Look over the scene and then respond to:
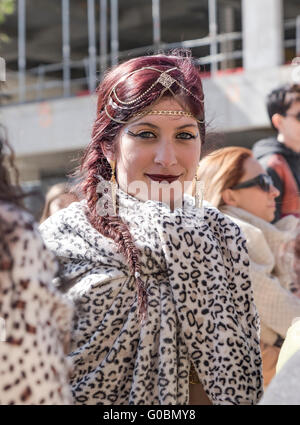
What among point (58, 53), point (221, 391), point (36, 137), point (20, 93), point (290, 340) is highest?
point (58, 53)

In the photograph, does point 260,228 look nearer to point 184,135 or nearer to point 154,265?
point 184,135

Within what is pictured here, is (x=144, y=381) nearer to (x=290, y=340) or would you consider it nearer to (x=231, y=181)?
(x=290, y=340)

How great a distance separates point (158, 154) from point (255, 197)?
5.58 feet

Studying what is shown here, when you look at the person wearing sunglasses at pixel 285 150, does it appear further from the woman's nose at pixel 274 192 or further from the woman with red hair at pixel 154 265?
the woman with red hair at pixel 154 265

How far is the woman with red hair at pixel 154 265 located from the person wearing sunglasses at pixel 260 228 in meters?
1.15

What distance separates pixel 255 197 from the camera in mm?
4125

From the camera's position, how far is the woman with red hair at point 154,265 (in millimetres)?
2348

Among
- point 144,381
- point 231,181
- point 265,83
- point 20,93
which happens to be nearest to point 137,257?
point 144,381

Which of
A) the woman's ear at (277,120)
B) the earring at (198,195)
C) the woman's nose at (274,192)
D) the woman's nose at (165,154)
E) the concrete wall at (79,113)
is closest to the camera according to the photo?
the woman's nose at (165,154)

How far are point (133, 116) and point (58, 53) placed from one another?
71.9 feet

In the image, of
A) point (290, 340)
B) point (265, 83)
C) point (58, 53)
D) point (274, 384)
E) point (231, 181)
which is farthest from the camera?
point (58, 53)

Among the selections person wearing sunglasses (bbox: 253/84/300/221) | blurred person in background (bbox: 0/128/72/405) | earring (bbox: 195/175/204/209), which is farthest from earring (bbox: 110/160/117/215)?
person wearing sunglasses (bbox: 253/84/300/221)

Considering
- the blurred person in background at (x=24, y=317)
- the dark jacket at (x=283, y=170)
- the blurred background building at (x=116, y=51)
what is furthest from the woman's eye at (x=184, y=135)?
the blurred background building at (x=116, y=51)

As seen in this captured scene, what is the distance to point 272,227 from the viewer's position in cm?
411
